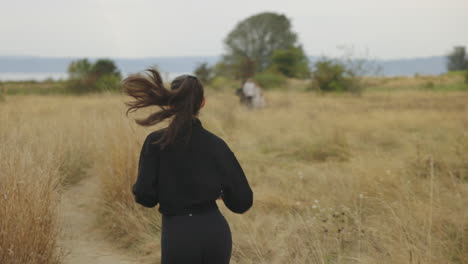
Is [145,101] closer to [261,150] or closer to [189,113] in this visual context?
[189,113]

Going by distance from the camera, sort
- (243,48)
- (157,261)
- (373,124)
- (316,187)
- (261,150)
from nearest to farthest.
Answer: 1. (157,261)
2. (316,187)
3. (261,150)
4. (373,124)
5. (243,48)

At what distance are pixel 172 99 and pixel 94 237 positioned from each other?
123 inches

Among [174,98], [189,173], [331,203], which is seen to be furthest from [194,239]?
[331,203]

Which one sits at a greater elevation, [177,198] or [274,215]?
[177,198]

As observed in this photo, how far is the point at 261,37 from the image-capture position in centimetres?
5944

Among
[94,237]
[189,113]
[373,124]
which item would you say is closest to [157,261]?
[94,237]

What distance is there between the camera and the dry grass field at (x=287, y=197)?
3.28 meters

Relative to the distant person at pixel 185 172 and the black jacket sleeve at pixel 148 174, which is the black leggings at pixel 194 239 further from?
the black jacket sleeve at pixel 148 174

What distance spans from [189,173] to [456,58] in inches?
2981

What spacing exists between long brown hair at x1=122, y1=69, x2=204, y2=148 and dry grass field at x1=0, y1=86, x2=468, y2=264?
1.41 metres

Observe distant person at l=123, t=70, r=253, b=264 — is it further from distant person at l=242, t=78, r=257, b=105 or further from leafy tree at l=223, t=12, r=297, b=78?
leafy tree at l=223, t=12, r=297, b=78

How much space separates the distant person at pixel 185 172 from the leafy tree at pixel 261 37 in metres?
56.3

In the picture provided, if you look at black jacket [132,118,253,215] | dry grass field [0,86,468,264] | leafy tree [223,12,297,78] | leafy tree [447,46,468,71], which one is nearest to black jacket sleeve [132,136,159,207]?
black jacket [132,118,253,215]

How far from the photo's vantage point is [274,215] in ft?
16.4
